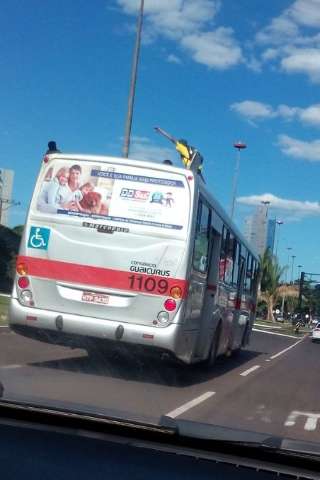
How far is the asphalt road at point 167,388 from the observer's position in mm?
8883

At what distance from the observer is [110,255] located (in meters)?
10.8

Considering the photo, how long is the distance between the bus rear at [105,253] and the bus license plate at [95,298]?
0.05ft

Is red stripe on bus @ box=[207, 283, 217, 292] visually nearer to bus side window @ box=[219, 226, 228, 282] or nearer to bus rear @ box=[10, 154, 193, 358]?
bus side window @ box=[219, 226, 228, 282]

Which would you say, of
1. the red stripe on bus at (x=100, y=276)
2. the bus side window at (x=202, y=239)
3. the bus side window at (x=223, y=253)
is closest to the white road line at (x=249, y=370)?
the bus side window at (x=223, y=253)

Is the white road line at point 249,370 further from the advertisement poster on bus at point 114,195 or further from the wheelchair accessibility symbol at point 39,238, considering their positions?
the wheelchair accessibility symbol at point 39,238

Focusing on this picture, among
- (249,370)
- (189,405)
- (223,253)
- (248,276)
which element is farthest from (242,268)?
(189,405)

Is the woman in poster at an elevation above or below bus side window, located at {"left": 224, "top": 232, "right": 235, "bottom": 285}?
above

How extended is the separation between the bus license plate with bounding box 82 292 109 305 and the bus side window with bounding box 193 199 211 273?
147cm

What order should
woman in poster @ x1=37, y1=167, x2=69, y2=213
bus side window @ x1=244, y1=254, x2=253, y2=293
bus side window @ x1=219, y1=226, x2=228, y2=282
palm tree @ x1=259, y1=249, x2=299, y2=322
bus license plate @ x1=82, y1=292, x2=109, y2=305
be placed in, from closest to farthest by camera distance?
bus license plate @ x1=82, y1=292, x2=109, y2=305 < woman in poster @ x1=37, y1=167, x2=69, y2=213 < bus side window @ x1=219, y1=226, x2=228, y2=282 < bus side window @ x1=244, y1=254, x2=253, y2=293 < palm tree @ x1=259, y1=249, x2=299, y2=322

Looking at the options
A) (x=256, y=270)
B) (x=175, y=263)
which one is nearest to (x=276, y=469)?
(x=175, y=263)

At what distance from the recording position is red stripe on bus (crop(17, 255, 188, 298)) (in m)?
10.7

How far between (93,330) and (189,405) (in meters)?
1.88

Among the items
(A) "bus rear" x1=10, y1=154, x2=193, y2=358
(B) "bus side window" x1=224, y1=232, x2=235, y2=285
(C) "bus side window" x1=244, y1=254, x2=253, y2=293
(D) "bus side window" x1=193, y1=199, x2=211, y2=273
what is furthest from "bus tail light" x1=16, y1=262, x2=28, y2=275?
Answer: (C) "bus side window" x1=244, y1=254, x2=253, y2=293

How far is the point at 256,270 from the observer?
2156 cm
